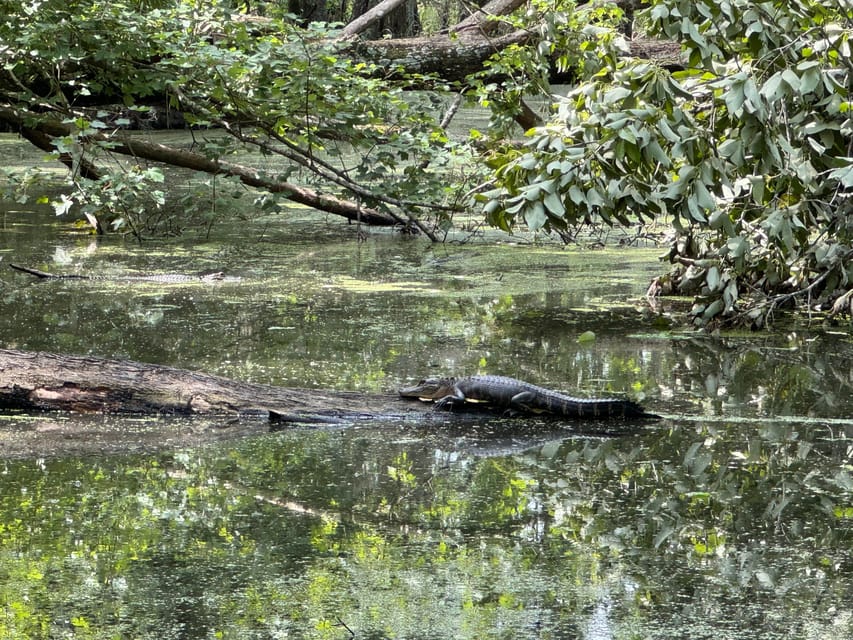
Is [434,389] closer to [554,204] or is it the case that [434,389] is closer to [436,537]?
[554,204]

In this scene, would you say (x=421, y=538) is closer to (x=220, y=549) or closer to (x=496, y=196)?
(x=220, y=549)

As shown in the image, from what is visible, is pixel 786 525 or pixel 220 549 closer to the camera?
pixel 220 549

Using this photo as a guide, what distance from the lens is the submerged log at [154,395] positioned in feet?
13.4

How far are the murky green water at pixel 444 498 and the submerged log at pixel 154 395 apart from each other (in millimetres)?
117

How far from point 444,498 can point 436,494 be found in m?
0.04

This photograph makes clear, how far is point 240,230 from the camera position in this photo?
31.3 feet

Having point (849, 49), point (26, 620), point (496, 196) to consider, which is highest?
point (849, 49)

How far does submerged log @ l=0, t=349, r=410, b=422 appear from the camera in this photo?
13.4 feet

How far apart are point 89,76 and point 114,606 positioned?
6762 millimetres

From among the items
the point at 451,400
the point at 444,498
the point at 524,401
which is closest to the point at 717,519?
the point at 444,498

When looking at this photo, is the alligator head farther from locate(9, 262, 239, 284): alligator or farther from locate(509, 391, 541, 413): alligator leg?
locate(9, 262, 239, 284): alligator

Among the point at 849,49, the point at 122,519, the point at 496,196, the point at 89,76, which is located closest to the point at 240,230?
the point at 89,76

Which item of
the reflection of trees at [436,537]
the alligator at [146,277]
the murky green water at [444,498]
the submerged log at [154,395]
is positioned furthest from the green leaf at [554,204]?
the alligator at [146,277]

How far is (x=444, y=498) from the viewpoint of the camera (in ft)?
10.5
